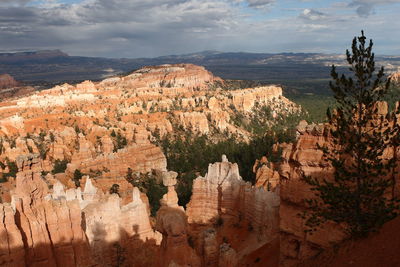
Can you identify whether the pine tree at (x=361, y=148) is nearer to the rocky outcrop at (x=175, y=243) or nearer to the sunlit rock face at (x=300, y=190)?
the sunlit rock face at (x=300, y=190)

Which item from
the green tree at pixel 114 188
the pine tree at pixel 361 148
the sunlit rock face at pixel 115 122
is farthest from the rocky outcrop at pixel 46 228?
the sunlit rock face at pixel 115 122

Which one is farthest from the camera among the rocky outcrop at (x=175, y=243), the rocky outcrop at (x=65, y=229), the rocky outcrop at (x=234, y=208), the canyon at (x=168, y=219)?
the rocky outcrop at (x=234, y=208)

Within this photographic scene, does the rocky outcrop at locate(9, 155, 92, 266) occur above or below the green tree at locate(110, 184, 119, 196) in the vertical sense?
above

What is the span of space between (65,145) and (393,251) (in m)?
57.8

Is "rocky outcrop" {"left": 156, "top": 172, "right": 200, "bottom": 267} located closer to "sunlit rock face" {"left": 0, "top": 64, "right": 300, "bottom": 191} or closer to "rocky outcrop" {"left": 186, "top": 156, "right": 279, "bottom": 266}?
"rocky outcrop" {"left": 186, "top": 156, "right": 279, "bottom": 266}

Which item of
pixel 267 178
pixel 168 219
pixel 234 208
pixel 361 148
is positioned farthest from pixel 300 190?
pixel 267 178

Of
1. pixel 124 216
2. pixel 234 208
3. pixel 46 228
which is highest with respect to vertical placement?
pixel 46 228

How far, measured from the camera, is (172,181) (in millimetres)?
26250

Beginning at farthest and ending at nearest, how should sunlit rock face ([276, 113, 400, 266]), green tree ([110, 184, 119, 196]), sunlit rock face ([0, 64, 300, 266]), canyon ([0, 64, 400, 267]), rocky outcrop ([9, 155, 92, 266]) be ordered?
green tree ([110, 184, 119, 196]) < sunlit rock face ([0, 64, 300, 266]) < canyon ([0, 64, 400, 267]) < rocky outcrop ([9, 155, 92, 266]) < sunlit rock face ([276, 113, 400, 266])

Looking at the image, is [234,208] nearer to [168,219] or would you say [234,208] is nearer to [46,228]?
[168,219]

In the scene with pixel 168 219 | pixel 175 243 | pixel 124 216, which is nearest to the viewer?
pixel 175 243

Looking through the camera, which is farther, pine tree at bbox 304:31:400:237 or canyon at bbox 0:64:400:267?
canyon at bbox 0:64:400:267

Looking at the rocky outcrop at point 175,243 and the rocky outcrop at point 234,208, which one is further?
the rocky outcrop at point 234,208

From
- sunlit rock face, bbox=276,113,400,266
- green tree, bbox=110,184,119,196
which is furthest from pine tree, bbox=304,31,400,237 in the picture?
green tree, bbox=110,184,119,196
